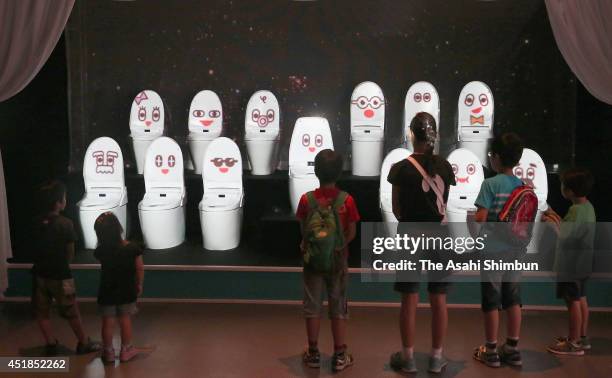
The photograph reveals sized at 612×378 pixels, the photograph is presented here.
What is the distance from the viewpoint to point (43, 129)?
5.89m

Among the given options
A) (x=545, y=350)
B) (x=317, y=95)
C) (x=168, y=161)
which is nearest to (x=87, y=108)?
(x=168, y=161)

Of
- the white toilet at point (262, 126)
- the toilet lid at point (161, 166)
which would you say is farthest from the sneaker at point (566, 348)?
the toilet lid at point (161, 166)

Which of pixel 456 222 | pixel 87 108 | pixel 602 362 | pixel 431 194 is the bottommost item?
pixel 602 362

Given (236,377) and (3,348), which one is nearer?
(236,377)

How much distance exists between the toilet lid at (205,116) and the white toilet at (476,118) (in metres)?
1.94

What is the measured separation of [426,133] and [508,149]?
438mm

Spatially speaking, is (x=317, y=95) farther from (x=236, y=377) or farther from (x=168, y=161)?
(x=236, y=377)

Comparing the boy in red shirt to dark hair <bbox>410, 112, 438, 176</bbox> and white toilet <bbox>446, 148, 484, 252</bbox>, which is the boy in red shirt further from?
white toilet <bbox>446, 148, 484, 252</bbox>

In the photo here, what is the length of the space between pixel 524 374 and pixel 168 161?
9.94 feet

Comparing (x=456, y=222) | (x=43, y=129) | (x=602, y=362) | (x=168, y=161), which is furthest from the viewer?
(x=43, y=129)

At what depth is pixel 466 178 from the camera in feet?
17.2

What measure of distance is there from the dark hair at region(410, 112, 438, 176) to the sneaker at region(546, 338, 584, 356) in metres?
1.36

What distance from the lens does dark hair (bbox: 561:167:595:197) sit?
12.6 feet

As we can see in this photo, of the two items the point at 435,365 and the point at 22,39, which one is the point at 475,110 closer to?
the point at 435,365
